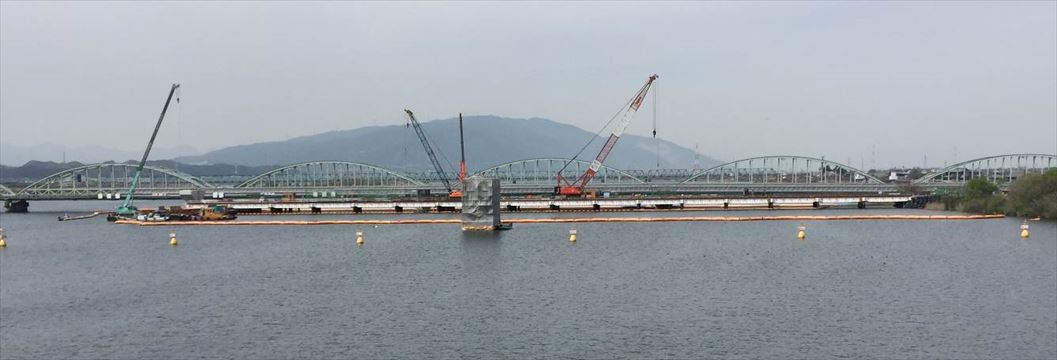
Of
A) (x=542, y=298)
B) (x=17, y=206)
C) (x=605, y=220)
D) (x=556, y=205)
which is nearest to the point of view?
(x=542, y=298)

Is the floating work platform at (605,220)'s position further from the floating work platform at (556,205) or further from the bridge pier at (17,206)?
the bridge pier at (17,206)

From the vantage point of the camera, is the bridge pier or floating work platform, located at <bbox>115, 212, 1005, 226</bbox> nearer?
floating work platform, located at <bbox>115, 212, 1005, 226</bbox>

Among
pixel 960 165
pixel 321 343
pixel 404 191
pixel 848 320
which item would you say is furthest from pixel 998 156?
pixel 321 343

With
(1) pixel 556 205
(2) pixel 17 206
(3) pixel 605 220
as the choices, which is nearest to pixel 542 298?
(3) pixel 605 220

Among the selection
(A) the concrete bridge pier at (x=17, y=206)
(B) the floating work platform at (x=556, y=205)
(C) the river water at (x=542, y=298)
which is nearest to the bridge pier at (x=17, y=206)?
(A) the concrete bridge pier at (x=17, y=206)

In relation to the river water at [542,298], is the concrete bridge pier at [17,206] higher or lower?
higher

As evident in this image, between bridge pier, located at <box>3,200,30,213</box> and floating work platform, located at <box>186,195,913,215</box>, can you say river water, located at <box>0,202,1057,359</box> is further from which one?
bridge pier, located at <box>3,200,30,213</box>

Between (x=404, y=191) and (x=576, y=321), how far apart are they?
419ft

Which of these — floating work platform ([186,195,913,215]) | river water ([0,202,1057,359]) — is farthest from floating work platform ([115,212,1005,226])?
floating work platform ([186,195,913,215])

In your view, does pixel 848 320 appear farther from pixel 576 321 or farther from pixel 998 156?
pixel 998 156

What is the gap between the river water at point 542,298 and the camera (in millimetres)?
29484

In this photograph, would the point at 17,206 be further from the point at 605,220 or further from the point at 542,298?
the point at 542,298

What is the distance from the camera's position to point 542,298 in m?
38.4

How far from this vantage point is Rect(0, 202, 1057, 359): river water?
2948 centimetres
